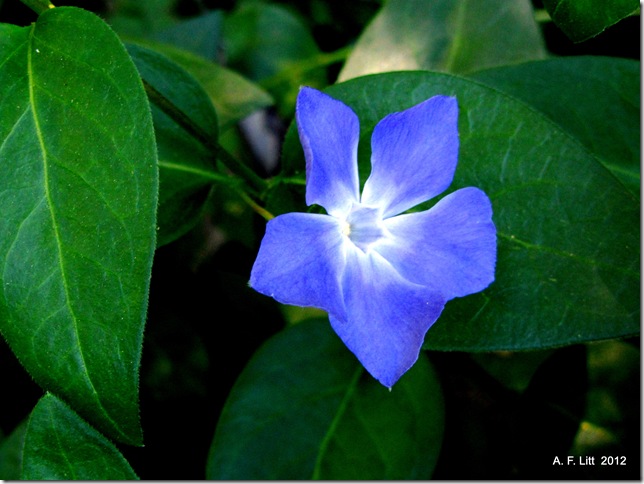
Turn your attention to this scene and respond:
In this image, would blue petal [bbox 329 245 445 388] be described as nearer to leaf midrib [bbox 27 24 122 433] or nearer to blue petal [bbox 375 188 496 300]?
blue petal [bbox 375 188 496 300]

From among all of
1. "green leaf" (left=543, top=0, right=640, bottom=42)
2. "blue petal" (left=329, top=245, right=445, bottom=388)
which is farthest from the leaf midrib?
"green leaf" (left=543, top=0, right=640, bottom=42)

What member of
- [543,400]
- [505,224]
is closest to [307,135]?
[505,224]

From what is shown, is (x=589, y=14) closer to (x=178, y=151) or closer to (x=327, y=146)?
(x=327, y=146)

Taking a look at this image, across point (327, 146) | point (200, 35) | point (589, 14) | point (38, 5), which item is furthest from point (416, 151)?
point (200, 35)

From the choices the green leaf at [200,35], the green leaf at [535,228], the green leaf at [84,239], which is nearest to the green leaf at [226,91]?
the green leaf at [200,35]

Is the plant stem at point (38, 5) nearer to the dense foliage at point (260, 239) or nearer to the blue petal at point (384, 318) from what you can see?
the dense foliage at point (260, 239)

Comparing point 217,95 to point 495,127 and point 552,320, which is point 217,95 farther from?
point 552,320
